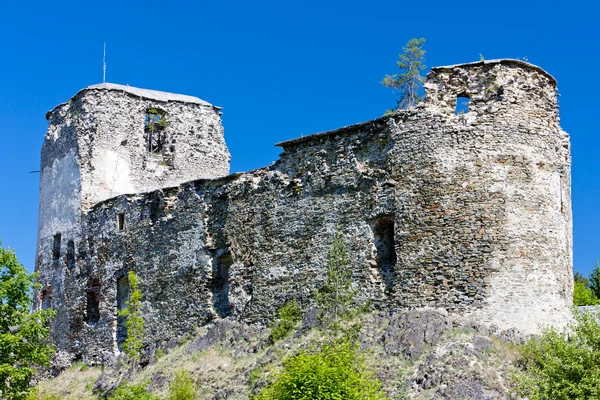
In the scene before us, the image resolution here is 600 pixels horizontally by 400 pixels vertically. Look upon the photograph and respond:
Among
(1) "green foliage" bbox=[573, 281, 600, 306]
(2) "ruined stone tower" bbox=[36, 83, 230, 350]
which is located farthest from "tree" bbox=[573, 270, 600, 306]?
(2) "ruined stone tower" bbox=[36, 83, 230, 350]

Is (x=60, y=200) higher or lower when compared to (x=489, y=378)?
higher

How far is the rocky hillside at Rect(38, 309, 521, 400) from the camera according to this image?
19766 millimetres

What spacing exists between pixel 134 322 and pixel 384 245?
9.51 meters

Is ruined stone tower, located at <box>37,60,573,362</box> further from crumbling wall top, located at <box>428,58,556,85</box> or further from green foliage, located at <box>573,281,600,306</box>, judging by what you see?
green foliage, located at <box>573,281,600,306</box>

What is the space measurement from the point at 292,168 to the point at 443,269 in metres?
5.59

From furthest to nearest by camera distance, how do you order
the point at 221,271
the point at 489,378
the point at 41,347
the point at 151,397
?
the point at 41,347 → the point at 221,271 → the point at 151,397 → the point at 489,378

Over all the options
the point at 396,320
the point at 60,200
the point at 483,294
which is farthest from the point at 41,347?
the point at 483,294

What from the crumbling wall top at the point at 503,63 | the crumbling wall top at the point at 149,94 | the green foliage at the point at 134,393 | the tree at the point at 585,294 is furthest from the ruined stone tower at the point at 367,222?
the tree at the point at 585,294

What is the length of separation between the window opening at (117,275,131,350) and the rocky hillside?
6.19ft

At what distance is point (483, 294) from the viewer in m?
21.2

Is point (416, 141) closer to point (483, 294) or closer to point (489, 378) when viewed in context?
point (483, 294)

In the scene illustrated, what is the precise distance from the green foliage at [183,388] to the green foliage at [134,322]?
3826 mm

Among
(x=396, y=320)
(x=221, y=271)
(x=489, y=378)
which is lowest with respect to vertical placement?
(x=489, y=378)

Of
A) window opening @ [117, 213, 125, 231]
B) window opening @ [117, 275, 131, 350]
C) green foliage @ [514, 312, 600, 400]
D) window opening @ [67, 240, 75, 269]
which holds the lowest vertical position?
green foliage @ [514, 312, 600, 400]
